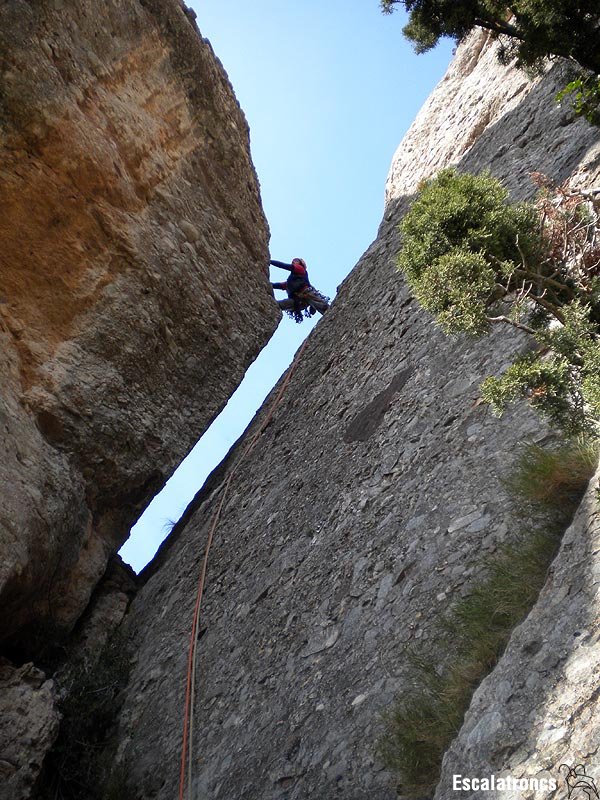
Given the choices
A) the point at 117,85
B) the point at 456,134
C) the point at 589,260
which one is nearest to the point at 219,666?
the point at 589,260

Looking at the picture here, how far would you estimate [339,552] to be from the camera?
298 inches

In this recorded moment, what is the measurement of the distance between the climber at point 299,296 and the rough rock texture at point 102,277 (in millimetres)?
4202

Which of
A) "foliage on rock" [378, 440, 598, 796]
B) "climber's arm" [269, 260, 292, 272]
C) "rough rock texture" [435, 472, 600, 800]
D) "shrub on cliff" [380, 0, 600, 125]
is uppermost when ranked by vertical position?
"climber's arm" [269, 260, 292, 272]

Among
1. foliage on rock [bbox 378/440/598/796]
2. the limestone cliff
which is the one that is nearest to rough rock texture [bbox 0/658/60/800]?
the limestone cliff

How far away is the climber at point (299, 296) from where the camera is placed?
15078mm

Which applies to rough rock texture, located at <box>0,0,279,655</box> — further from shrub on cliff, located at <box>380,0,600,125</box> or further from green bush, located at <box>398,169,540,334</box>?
green bush, located at <box>398,169,540,334</box>

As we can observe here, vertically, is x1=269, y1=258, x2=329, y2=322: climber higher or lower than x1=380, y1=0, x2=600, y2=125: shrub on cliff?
higher

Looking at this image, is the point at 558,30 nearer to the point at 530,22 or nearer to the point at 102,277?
the point at 530,22

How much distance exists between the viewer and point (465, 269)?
6074 millimetres

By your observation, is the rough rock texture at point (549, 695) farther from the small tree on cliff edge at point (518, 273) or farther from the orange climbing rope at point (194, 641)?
the orange climbing rope at point (194, 641)

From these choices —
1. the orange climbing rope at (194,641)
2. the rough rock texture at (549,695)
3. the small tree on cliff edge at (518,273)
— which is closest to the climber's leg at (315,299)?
the orange climbing rope at (194,641)

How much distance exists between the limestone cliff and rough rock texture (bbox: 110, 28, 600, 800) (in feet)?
3.43

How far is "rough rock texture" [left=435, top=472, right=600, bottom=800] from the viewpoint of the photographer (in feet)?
12.5

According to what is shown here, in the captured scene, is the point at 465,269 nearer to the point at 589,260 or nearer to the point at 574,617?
the point at 589,260
